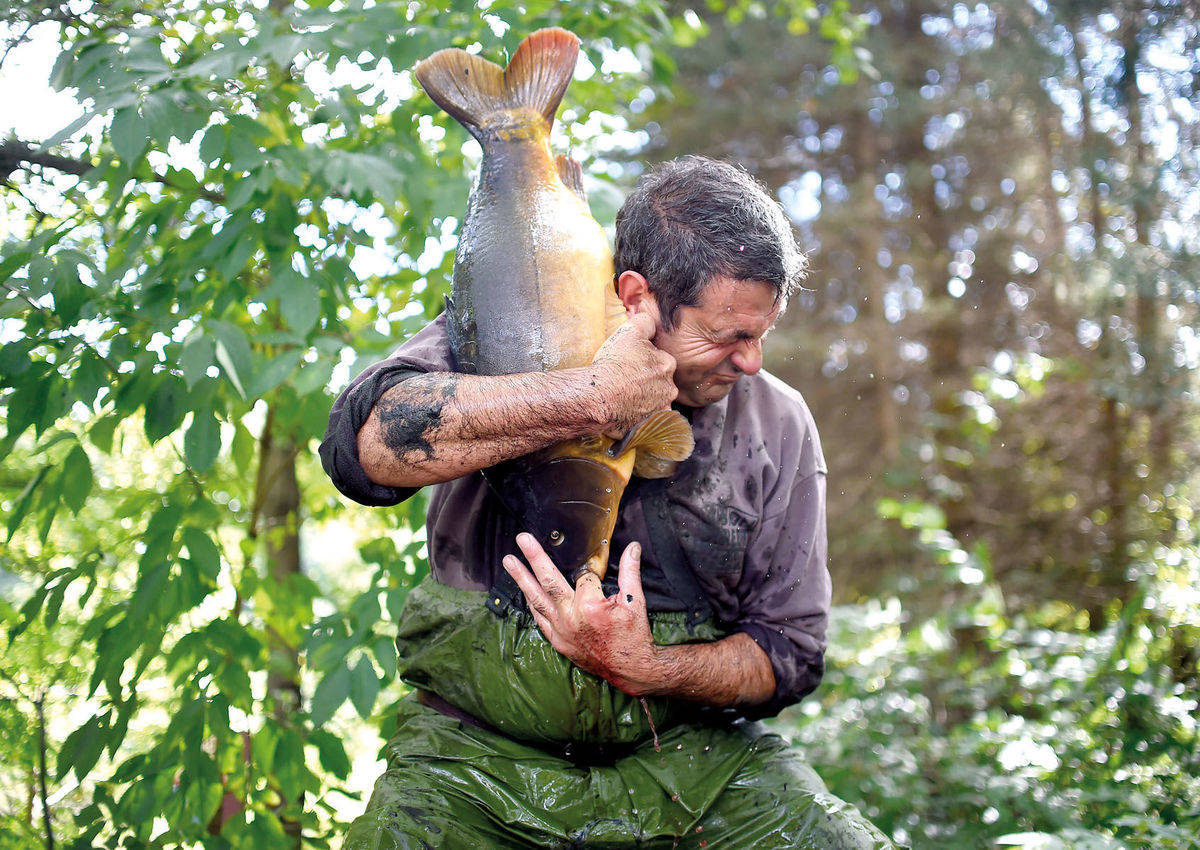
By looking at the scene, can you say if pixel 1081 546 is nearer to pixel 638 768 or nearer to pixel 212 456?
pixel 638 768

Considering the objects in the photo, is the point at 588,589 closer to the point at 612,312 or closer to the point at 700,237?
the point at 612,312

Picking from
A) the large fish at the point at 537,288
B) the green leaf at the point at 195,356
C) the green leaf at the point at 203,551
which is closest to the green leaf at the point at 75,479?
the green leaf at the point at 203,551

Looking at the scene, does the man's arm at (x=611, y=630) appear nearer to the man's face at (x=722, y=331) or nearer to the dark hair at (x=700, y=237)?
the man's face at (x=722, y=331)

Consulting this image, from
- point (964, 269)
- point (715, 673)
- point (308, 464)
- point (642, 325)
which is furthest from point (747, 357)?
point (964, 269)

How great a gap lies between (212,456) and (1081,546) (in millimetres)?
6911

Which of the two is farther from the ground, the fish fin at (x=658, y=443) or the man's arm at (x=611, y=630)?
the fish fin at (x=658, y=443)

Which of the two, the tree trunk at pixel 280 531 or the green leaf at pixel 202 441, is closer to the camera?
the green leaf at pixel 202 441

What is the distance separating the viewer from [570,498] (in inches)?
76.7

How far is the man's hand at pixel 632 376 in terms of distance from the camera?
1.91m

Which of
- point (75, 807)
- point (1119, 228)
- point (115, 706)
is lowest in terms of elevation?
point (75, 807)

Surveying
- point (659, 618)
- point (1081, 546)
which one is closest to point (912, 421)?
point (1081, 546)

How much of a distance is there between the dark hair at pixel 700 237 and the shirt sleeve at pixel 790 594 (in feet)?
1.95

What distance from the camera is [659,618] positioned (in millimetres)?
2344

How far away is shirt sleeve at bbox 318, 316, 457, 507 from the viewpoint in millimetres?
2012
